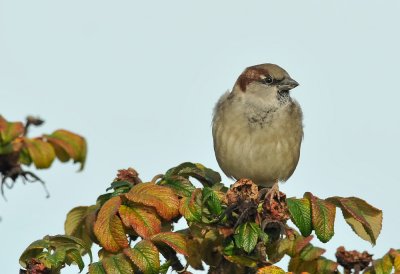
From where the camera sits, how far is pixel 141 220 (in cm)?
245

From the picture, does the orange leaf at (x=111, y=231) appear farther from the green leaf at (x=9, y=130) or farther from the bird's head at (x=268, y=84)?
the bird's head at (x=268, y=84)

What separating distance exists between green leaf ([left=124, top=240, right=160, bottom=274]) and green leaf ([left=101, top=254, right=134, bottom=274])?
0.08ft

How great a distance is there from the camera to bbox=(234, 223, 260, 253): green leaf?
2.33 meters

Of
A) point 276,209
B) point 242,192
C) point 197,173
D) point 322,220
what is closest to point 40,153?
point 242,192

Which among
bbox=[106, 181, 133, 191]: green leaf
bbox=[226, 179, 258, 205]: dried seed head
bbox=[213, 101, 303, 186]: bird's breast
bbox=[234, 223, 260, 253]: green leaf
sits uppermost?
bbox=[226, 179, 258, 205]: dried seed head

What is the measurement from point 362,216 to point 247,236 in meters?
0.48

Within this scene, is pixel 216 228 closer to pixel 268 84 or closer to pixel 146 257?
pixel 146 257

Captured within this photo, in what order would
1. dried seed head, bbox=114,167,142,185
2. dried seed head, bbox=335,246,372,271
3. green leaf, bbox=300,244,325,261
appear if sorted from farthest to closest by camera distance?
dried seed head, bbox=114,167,142,185, green leaf, bbox=300,244,325,261, dried seed head, bbox=335,246,372,271

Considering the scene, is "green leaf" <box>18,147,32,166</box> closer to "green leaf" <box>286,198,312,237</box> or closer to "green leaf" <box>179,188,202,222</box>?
"green leaf" <box>179,188,202,222</box>

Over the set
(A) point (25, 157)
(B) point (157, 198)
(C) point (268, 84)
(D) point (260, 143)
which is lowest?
(D) point (260, 143)

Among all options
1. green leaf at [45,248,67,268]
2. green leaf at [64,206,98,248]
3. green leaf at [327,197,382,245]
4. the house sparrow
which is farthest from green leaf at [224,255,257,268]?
the house sparrow

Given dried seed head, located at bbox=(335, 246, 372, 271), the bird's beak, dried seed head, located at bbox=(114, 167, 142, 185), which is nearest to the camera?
dried seed head, located at bbox=(335, 246, 372, 271)

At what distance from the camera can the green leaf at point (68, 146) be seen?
1.67m

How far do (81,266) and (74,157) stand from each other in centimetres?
76
